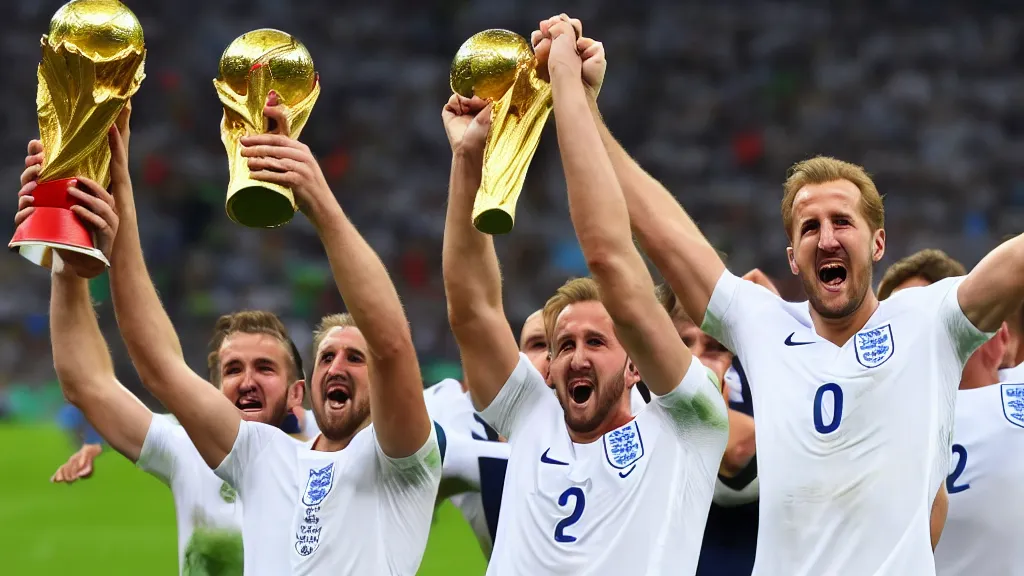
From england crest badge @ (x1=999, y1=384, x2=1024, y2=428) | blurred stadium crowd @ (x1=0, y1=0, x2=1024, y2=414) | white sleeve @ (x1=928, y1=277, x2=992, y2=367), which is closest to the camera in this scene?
white sleeve @ (x1=928, y1=277, x2=992, y2=367)

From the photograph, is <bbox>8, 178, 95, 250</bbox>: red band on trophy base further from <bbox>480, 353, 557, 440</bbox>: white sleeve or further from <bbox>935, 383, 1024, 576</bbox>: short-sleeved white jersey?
<bbox>935, 383, 1024, 576</bbox>: short-sleeved white jersey

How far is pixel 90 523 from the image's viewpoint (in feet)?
47.0

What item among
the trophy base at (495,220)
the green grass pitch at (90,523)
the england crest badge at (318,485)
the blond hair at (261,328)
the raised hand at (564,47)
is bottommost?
the england crest badge at (318,485)

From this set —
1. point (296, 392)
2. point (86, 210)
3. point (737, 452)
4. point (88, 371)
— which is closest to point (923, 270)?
point (737, 452)

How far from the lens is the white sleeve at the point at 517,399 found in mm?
4188

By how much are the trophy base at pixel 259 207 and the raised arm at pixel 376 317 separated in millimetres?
125

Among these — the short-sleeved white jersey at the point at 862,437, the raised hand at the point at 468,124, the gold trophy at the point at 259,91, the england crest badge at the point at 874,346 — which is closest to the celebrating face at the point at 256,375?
the raised hand at the point at 468,124

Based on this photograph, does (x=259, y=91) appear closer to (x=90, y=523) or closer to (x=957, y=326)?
(x=957, y=326)

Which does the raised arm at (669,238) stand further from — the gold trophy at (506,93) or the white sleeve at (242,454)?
the white sleeve at (242,454)

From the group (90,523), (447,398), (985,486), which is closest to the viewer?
(985,486)

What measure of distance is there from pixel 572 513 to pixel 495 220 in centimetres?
95

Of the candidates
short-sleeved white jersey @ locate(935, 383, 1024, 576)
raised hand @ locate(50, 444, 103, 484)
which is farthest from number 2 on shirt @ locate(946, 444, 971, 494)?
raised hand @ locate(50, 444, 103, 484)

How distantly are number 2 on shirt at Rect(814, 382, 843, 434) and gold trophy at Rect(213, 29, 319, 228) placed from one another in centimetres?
149

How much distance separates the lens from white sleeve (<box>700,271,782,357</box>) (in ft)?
13.2
